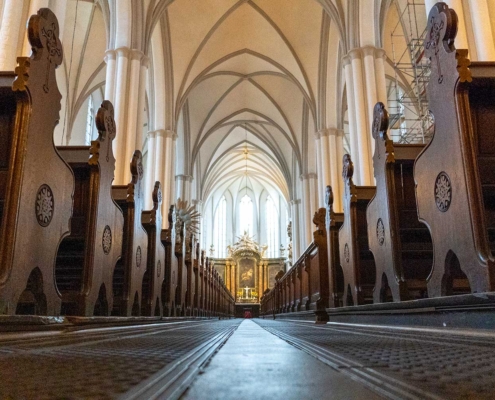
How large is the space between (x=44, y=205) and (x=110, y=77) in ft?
23.8

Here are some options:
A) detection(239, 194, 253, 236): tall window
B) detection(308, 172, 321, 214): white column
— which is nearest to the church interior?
detection(308, 172, 321, 214): white column

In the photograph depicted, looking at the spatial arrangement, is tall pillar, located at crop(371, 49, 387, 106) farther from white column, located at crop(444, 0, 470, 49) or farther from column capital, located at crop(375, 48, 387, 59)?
white column, located at crop(444, 0, 470, 49)

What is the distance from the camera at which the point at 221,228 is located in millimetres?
29094

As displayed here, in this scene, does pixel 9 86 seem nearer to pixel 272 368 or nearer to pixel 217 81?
pixel 272 368

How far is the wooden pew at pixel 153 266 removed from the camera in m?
4.61

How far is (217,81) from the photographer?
16.7m

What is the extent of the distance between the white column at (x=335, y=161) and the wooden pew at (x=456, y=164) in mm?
8899

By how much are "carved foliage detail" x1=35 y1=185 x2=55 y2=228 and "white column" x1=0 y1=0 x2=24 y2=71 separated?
9.76 ft

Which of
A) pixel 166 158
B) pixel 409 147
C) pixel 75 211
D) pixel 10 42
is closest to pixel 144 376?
pixel 75 211

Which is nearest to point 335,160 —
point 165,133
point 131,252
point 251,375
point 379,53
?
point 379,53

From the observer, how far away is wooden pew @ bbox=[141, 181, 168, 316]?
4605 millimetres

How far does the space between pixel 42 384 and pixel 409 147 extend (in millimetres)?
3634

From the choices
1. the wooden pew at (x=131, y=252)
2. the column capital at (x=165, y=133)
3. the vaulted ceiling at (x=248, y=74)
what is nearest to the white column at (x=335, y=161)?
the vaulted ceiling at (x=248, y=74)

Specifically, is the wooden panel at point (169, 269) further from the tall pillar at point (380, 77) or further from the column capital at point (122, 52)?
the tall pillar at point (380, 77)
